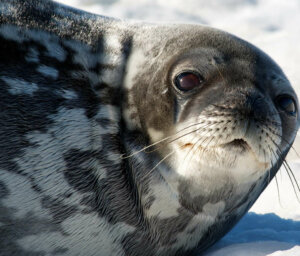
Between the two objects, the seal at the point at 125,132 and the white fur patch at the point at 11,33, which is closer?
the seal at the point at 125,132

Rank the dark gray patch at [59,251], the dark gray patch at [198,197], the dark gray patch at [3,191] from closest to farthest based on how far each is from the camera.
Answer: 1. the dark gray patch at [3,191]
2. the dark gray patch at [59,251]
3. the dark gray patch at [198,197]

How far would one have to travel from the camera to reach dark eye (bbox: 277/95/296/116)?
2506 mm

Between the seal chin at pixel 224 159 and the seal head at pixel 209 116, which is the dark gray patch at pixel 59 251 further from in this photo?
the seal chin at pixel 224 159

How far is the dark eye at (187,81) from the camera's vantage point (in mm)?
2377

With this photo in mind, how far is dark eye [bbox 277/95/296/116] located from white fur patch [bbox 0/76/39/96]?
3.75 feet

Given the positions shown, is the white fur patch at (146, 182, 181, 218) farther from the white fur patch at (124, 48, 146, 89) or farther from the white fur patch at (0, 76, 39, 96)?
the white fur patch at (0, 76, 39, 96)

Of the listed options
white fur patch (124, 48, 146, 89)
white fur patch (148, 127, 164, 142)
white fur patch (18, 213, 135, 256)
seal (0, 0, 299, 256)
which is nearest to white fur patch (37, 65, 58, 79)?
seal (0, 0, 299, 256)

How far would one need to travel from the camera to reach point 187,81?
2383mm

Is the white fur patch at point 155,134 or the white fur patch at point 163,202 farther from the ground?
the white fur patch at point 155,134

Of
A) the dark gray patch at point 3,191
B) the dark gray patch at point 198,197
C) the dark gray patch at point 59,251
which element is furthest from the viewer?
the dark gray patch at point 198,197

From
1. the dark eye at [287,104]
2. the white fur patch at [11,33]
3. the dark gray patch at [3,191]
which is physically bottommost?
the dark gray patch at [3,191]

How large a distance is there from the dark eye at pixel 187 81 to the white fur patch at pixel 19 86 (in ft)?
2.10

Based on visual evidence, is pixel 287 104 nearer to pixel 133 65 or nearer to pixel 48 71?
pixel 133 65

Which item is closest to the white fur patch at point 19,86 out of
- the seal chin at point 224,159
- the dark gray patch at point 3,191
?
the dark gray patch at point 3,191
